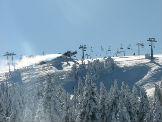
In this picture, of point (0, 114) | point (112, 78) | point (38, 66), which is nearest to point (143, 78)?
point (112, 78)

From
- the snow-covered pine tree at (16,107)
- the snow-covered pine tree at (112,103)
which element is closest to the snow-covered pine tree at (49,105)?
the snow-covered pine tree at (16,107)

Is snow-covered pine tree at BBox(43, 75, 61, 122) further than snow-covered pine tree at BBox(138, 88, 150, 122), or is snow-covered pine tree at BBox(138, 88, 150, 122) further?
snow-covered pine tree at BBox(138, 88, 150, 122)

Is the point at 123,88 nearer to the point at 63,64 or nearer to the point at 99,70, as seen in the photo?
the point at 99,70

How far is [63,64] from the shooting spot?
191 metres

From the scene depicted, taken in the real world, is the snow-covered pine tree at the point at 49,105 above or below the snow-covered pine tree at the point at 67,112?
above

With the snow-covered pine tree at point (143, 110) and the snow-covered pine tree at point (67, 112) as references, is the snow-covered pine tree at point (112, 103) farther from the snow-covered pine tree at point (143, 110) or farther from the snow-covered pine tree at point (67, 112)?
the snow-covered pine tree at point (67, 112)

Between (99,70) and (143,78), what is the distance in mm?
20055

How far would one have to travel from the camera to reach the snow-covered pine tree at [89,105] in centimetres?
6456

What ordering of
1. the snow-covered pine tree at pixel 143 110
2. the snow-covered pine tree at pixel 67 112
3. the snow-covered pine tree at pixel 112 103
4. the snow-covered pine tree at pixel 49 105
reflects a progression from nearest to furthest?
the snow-covered pine tree at pixel 49 105 < the snow-covered pine tree at pixel 67 112 < the snow-covered pine tree at pixel 112 103 < the snow-covered pine tree at pixel 143 110

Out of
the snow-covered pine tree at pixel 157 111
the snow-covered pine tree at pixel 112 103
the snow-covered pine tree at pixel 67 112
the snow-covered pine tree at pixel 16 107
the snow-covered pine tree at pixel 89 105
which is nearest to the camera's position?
the snow-covered pine tree at pixel 89 105

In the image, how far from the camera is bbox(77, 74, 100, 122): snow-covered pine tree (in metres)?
64.6

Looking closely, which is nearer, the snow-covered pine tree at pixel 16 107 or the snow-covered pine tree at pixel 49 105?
the snow-covered pine tree at pixel 49 105

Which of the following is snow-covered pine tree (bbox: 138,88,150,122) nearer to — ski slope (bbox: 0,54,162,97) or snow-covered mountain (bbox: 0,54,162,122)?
snow-covered mountain (bbox: 0,54,162,122)

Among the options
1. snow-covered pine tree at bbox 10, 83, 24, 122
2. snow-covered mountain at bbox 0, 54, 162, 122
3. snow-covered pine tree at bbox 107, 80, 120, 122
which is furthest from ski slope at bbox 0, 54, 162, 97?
snow-covered pine tree at bbox 107, 80, 120, 122
